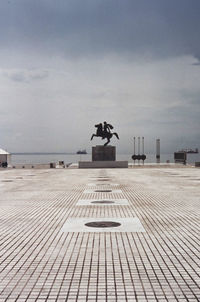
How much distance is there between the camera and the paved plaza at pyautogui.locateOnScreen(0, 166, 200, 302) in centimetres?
482

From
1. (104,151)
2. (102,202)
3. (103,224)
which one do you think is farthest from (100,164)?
(103,224)

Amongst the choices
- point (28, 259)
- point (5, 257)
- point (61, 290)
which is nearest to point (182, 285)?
point (61, 290)

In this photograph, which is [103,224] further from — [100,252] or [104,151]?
[104,151]

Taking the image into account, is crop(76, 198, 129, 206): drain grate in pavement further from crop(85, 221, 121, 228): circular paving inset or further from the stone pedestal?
the stone pedestal

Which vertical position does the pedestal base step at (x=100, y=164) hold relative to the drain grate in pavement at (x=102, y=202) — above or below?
above

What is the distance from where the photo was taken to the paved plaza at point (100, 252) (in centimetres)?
482

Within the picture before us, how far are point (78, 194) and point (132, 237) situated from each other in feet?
25.6

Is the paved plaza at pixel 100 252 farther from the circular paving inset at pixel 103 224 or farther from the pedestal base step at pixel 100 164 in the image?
the pedestal base step at pixel 100 164

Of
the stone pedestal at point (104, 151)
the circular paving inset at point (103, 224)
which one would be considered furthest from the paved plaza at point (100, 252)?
the stone pedestal at point (104, 151)

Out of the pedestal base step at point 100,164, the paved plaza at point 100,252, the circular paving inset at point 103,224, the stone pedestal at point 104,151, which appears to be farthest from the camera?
the stone pedestal at point 104,151

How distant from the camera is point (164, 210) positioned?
1110 cm

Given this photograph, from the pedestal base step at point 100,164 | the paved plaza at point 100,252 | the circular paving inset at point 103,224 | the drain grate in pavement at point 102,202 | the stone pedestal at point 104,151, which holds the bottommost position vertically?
the paved plaza at point 100,252

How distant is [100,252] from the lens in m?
6.60

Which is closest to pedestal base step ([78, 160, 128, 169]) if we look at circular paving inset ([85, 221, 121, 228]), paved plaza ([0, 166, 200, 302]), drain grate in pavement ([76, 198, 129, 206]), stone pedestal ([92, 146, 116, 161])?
stone pedestal ([92, 146, 116, 161])
